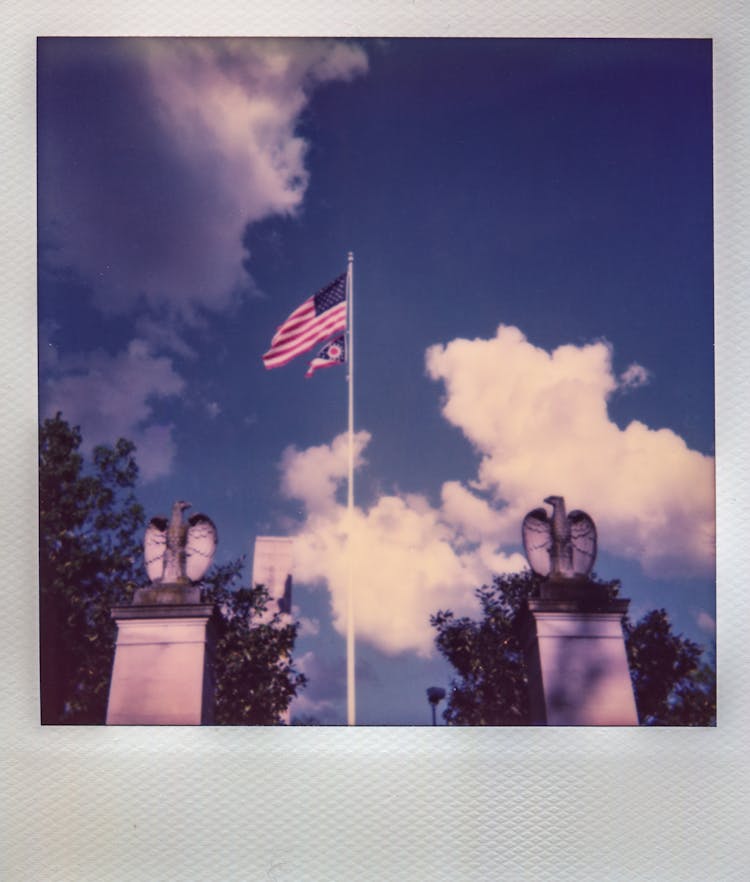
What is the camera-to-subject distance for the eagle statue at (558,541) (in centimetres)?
370

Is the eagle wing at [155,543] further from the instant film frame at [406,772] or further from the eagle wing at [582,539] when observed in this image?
the eagle wing at [582,539]

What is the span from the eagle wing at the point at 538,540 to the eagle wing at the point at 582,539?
10cm

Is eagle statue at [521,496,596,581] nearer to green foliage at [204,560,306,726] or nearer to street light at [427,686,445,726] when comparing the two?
street light at [427,686,445,726]

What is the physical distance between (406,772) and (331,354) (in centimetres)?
174

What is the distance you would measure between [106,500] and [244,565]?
→ 0.65 m

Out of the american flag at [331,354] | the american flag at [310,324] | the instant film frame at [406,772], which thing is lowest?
the instant film frame at [406,772]

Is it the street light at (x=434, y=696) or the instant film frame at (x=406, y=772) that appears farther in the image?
the street light at (x=434, y=696)

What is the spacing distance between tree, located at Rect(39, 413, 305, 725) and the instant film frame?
0.28ft

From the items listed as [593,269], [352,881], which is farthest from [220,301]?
[352,881]

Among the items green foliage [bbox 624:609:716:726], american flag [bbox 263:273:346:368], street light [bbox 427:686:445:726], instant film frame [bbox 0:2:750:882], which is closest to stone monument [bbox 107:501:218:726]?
instant film frame [bbox 0:2:750:882]

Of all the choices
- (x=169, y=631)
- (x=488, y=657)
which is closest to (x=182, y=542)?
(x=169, y=631)

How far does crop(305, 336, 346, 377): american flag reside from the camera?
3.76 metres

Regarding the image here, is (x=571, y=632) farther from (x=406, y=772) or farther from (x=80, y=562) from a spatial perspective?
(x=80, y=562)

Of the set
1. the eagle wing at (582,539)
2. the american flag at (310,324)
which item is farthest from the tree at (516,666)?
the american flag at (310,324)
